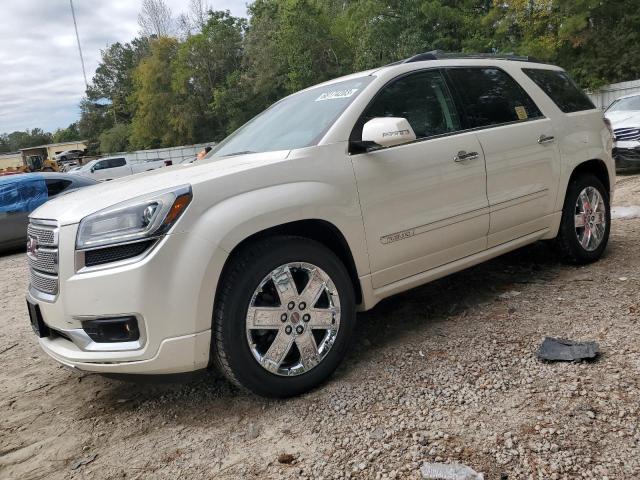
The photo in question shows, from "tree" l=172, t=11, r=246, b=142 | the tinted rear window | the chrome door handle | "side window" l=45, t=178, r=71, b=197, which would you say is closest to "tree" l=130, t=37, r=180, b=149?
"tree" l=172, t=11, r=246, b=142

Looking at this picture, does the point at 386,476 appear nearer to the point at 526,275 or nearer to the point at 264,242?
the point at 264,242

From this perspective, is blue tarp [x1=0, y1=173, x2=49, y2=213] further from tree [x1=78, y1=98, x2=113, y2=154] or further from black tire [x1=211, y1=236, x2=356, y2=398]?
tree [x1=78, y1=98, x2=113, y2=154]

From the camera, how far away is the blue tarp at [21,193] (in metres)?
9.62

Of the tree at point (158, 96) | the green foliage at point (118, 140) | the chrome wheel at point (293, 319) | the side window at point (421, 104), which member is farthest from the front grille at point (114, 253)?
the green foliage at point (118, 140)

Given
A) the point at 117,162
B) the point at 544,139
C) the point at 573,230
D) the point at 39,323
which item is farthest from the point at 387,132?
the point at 117,162

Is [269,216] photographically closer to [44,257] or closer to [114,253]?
[114,253]

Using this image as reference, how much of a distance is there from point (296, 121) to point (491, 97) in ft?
5.11

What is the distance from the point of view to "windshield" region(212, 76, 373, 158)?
325cm

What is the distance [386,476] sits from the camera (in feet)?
7.07

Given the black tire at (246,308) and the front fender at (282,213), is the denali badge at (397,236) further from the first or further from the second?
the black tire at (246,308)

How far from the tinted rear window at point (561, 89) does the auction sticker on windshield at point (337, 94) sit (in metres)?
1.82

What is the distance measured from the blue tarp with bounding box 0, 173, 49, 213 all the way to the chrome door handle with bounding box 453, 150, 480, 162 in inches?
339

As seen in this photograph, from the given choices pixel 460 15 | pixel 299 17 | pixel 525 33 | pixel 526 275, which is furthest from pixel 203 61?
pixel 526 275

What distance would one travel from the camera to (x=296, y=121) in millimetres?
3537
